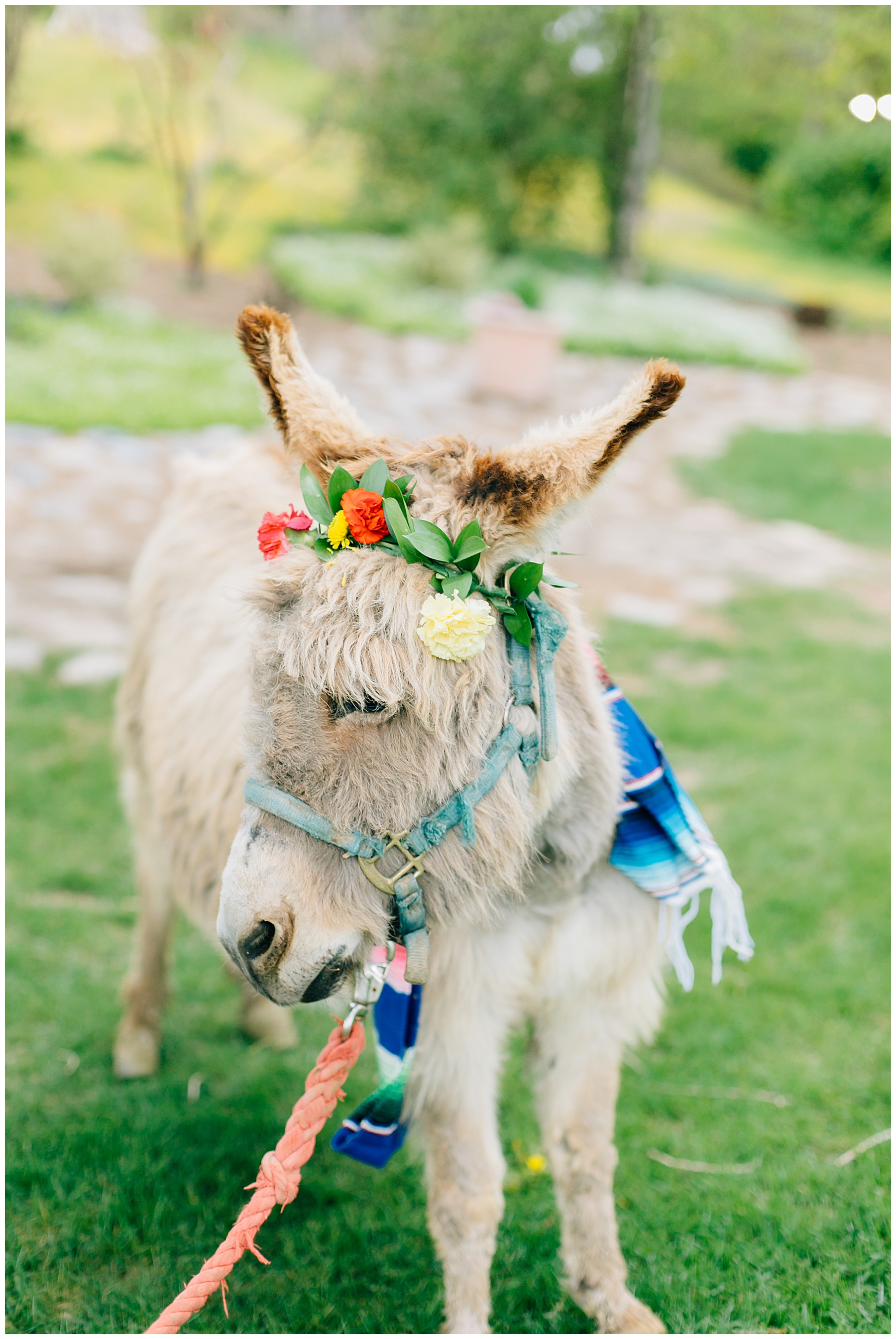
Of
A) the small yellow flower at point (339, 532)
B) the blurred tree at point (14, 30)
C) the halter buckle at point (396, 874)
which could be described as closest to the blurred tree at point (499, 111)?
the blurred tree at point (14, 30)

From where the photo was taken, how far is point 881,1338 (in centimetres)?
228

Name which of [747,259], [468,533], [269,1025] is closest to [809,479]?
[269,1025]

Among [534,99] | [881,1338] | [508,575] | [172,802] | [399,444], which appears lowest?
[881,1338]

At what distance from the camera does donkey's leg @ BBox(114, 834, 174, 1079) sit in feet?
10.7

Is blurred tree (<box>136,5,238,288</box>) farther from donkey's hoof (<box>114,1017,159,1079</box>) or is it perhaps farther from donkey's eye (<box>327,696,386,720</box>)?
donkey's eye (<box>327,696,386,720</box>)

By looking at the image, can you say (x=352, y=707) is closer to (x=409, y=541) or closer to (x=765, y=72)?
(x=409, y=541)

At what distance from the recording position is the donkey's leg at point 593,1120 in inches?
92.0

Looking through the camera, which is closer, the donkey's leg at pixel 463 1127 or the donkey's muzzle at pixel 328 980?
the donkey's muzzle at pixel 328 980

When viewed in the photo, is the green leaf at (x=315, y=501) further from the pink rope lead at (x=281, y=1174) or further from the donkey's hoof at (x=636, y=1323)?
the donkey's hoof at (x=636, y=1323)

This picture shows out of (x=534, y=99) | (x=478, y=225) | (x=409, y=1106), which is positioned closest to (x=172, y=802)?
(x=409, y=1106)

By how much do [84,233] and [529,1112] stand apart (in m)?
12.1

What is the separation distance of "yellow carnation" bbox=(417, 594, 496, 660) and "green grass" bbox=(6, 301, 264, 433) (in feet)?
24.4

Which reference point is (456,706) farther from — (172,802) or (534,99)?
(534,99)

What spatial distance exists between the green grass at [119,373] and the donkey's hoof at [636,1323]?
25.5 ft
